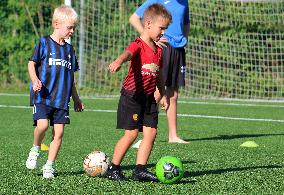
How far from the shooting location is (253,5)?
60.2ft

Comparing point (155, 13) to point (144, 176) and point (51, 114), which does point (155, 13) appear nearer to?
point (51, 114)

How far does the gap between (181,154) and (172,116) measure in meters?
1.45

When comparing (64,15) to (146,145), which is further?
(64,15)

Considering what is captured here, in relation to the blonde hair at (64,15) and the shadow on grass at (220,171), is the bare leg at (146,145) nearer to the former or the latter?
the shadow on grass at (220,171)

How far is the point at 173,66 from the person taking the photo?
1002 centimetres

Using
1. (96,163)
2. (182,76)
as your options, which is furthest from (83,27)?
(96,163)

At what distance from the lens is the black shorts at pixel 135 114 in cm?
679

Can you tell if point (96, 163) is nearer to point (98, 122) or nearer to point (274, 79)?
point (98, 122)

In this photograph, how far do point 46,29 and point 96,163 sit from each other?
14.3 m

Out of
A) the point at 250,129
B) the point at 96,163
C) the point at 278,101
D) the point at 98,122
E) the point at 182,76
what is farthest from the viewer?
the point at 278,101

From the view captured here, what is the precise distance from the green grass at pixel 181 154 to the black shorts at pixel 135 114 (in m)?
0.44

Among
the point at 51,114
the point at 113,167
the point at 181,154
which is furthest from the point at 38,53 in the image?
the point at 181,154

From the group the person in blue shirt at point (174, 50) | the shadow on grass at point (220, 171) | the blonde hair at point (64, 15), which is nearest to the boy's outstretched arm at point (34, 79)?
the blonde hair at point (64, 15)

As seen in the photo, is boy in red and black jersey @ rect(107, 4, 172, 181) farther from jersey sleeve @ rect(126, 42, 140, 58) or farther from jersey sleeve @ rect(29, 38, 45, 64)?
jersey sleeve @ rect(29, 38, 45, 64)
